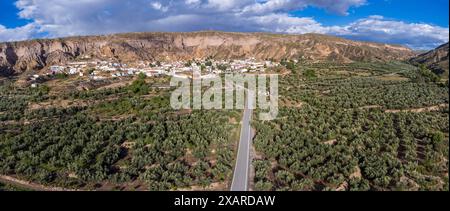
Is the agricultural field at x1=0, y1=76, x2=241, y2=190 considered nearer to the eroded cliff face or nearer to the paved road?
the paved road

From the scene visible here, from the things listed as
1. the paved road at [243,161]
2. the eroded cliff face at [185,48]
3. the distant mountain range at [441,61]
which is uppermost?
the eroded cliff face at [185,48]

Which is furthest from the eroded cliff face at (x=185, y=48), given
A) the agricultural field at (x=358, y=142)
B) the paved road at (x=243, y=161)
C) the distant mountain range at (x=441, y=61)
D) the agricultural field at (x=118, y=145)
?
the distant mountain range at (x=441, y=61)

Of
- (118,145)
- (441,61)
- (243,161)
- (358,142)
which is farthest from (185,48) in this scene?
(441,61)

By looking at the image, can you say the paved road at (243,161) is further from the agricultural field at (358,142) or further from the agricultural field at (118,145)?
the agricultural field at (358,142)

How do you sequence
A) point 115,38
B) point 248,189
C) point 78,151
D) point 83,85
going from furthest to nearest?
point 115,38, point 83,85, point 78,151, point 248,189
